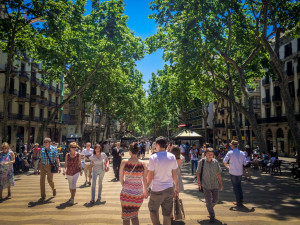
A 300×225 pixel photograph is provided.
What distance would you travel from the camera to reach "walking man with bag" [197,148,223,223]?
5.10 metres

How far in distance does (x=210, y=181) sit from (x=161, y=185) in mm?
1939

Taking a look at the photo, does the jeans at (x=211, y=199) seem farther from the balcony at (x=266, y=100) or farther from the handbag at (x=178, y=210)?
the balcony at (x=266, y=100)

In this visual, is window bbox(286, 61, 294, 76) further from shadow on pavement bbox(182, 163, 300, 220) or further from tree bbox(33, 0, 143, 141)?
shadow on pavement bbox(182, 163, 300, 220)

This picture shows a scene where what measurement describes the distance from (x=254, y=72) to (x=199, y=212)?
1661cm

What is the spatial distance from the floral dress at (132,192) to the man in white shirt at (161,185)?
6.8 inches

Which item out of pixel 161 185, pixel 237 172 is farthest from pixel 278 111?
pixel 161 185

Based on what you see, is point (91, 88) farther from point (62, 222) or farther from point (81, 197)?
point (62, 222)

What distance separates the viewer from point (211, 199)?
17.0 feet

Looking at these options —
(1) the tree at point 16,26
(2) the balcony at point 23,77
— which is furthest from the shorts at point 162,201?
(2) the balcony at point 23,77

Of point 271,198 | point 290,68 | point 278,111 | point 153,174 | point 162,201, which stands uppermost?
point 290,68

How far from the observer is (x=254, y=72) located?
19062mm

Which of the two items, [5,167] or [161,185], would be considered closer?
[161,185]

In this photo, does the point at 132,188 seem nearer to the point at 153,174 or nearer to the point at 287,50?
the point at 153,174

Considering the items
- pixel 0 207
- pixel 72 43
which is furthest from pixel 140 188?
pixel 72 43
